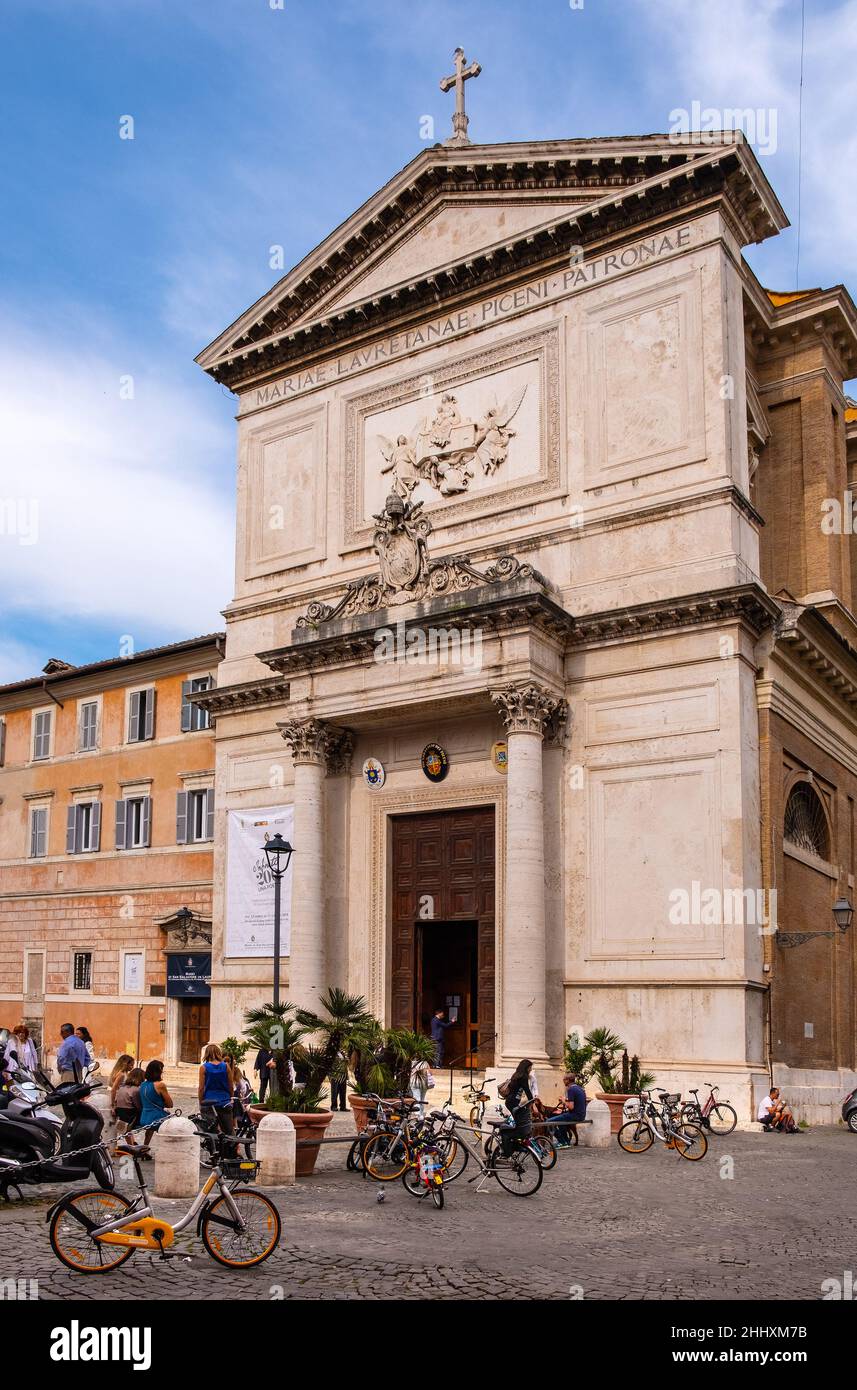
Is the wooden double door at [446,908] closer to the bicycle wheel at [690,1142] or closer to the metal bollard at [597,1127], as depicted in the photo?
the metal bollard at [597,1127]

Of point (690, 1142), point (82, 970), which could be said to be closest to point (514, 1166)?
point (690, 1142)

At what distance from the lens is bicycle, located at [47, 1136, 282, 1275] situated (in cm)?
1020

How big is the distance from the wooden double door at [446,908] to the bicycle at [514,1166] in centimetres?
1252

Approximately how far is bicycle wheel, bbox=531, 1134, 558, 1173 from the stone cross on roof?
24.9 metres

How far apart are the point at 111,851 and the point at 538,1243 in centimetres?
3113

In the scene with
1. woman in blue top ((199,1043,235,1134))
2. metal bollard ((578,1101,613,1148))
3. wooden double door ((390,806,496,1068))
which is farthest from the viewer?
wooden double door ((390,806,496,1068))

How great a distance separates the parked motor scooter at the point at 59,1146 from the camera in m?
12.9

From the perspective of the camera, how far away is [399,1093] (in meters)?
18.7

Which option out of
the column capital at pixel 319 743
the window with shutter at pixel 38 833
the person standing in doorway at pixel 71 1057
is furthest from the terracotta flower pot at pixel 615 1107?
the window with shutter at pixel 38 833

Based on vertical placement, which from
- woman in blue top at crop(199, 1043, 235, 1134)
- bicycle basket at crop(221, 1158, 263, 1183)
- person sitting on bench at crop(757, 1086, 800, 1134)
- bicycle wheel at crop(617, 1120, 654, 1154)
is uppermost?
bicycle basket at crop(221, 1158, 263, 1183)

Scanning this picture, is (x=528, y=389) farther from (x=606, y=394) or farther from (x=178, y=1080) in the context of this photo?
(x=178, y=1080)

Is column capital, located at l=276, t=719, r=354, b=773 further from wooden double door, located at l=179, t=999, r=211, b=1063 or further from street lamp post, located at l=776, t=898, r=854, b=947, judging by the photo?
street lamp post, located at l=776, t=898, r=854, b=947

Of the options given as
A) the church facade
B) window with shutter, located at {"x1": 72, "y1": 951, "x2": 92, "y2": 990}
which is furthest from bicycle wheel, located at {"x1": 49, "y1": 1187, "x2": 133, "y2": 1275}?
window with shutter, located at {"x1": 72, "y1": 951, "x2": 92, "y2": 990}

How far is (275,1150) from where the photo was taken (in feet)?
51.4
